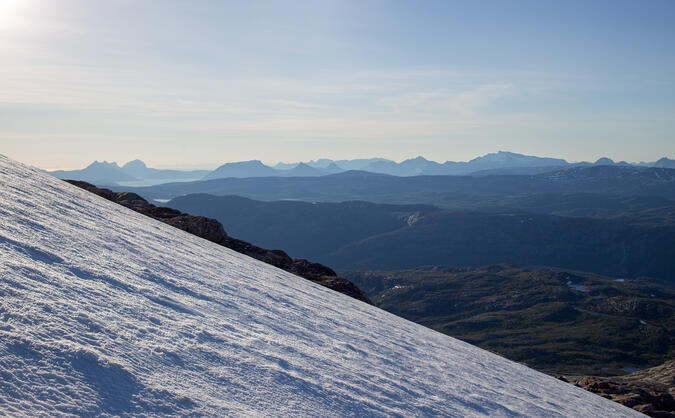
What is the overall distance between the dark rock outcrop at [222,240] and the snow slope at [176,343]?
829cm

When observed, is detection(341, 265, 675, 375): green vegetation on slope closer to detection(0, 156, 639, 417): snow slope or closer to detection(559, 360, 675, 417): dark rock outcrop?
detection(559, 360, 675, 417): dark rock outcrop

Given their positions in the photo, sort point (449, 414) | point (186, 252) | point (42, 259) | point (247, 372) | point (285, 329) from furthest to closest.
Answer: point (186, 252) → point (285, 329) → point (449, 414) → point (42, 259) → point (247, 372)

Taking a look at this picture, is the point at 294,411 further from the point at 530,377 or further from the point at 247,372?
the point at 530,377

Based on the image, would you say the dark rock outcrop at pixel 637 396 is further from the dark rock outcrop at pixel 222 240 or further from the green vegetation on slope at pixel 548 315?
the green vegetation on slope at pixel 548 315

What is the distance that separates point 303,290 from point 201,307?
22.8 ft

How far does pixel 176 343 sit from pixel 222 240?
16.5 m

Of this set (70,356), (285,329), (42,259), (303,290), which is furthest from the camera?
(303,290)

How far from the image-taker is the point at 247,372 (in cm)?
605

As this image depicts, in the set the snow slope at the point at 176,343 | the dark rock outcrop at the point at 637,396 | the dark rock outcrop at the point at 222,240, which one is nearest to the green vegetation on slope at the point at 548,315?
the dark rock outcrop at the point at 637,396

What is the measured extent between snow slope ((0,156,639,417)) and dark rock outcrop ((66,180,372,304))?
829 centimetres

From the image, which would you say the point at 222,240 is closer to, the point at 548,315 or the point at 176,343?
the point at 176,343

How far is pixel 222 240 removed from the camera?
2225 centimetres

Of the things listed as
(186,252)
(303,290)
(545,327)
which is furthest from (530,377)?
(545,327)

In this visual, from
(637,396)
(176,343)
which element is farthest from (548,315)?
(176,343)
